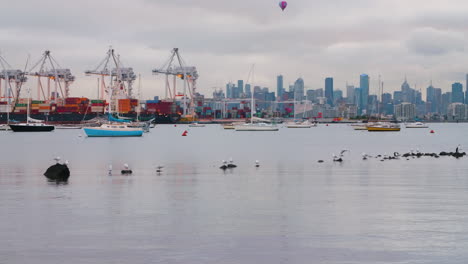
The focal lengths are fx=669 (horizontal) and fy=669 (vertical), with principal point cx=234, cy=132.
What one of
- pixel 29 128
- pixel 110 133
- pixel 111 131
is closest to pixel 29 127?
pixel 29 128

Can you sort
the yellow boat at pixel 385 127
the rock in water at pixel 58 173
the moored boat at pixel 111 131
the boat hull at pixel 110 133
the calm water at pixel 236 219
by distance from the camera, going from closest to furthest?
the calm water at pixel 236 219 → the rock in water at pixel 58 173 → the boat hull at pixel 110 133 → the moored boat at pixel 111 131 → the yellow boat at pixel 385 127

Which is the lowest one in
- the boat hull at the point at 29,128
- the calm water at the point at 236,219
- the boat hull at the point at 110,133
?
the boat hull at the point at 29,128

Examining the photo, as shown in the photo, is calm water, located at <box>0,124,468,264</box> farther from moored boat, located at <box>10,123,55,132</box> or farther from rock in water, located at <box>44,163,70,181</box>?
moored boat, located at <box>10,123,55,132</box>

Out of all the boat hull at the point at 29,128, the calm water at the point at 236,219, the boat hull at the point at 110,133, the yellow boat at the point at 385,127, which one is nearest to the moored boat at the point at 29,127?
the boat hull at the point at 29,128

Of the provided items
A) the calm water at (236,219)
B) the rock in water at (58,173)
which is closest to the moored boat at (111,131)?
the calm water at (236,219)

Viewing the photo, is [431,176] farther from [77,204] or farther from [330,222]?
[77,204]

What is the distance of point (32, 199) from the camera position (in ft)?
99.7

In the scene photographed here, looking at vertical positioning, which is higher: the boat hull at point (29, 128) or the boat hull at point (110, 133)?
the boat hull at point (110, 133)

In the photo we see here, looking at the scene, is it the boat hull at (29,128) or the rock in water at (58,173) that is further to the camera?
the boat hull at (29,128)

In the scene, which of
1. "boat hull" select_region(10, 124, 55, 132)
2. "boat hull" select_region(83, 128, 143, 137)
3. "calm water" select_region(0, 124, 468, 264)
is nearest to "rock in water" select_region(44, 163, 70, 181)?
"calm water" select_region(0, 124, 468, 264)

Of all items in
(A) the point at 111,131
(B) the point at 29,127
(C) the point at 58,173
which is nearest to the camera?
(C) the point at 58,173

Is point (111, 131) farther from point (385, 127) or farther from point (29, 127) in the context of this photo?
point (385, 127)

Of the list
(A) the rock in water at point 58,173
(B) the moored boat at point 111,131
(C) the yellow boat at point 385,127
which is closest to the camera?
(A) the rock in water at point 58,173

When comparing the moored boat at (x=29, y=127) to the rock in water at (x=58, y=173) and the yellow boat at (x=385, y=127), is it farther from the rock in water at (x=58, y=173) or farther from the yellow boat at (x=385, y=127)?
the rock in water at (x=58, y=173)
